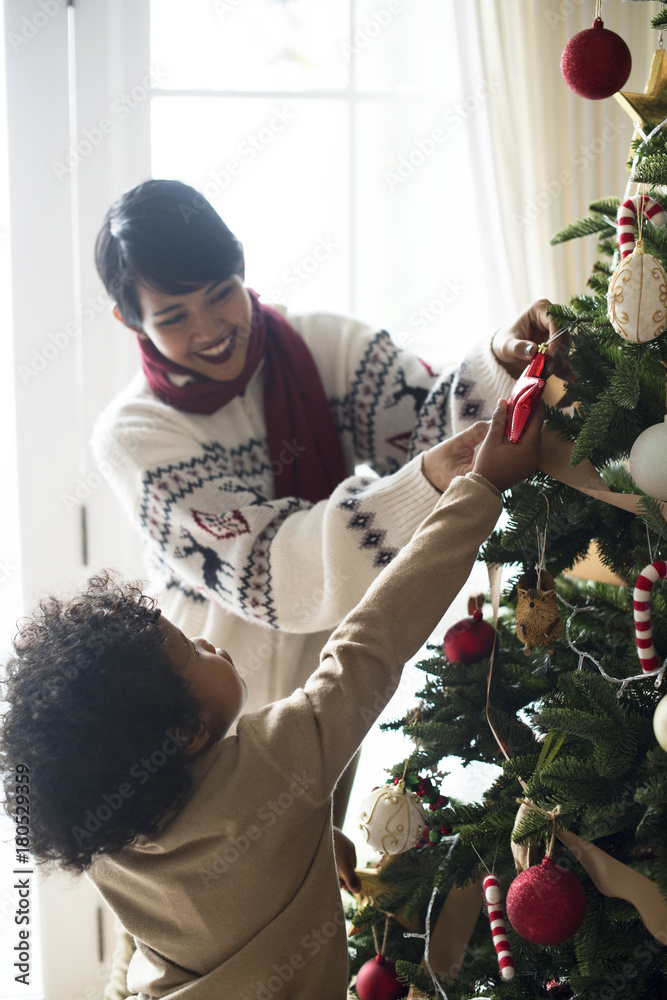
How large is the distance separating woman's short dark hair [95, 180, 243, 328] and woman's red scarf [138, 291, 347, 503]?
0.47 feet

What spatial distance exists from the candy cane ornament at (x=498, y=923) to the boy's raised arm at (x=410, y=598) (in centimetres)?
17

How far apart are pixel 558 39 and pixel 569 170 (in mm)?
262

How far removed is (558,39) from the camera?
1667mm

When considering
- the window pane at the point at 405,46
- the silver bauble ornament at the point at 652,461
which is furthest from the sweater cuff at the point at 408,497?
the window pane at the point at 405,46

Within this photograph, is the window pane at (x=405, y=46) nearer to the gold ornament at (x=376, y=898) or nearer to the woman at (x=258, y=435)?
the woman at (x=258, y=435)

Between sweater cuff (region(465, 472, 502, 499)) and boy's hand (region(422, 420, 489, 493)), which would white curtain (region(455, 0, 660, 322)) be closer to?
boy's hand (region(422, 420, 489, 493))

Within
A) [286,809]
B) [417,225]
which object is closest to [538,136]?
[417,225]

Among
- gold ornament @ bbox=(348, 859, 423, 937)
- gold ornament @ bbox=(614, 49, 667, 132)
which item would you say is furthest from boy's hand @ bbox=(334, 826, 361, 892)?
gold ornament @ bbox=(614, 49, 667, 132)

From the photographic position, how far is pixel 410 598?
29.2 inches

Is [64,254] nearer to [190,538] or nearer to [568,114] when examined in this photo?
[190,538]

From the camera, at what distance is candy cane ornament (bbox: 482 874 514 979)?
2.29 ft

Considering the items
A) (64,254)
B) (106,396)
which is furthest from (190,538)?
(64,254)

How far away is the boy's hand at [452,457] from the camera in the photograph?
2.72 ft

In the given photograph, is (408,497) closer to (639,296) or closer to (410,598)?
(410,598)
